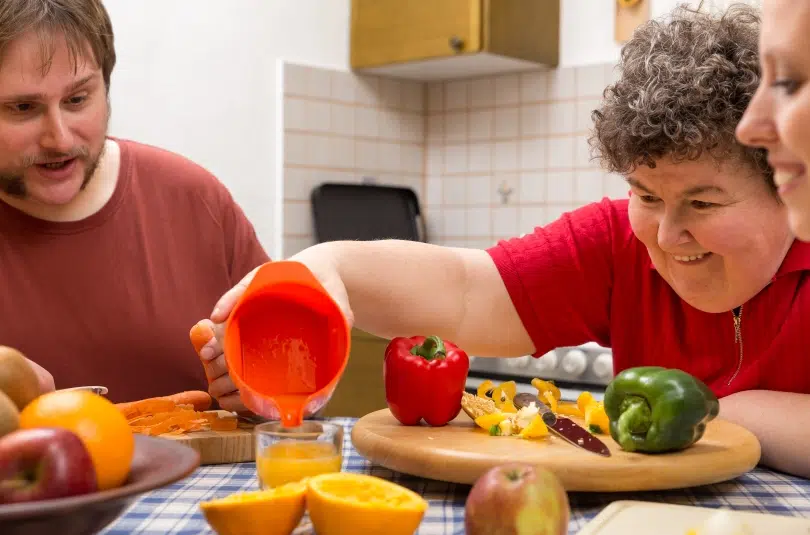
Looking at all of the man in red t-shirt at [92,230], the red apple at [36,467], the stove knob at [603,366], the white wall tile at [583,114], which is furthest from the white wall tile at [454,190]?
the red apple at [36,467]

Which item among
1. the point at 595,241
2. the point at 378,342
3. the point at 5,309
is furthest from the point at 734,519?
the point at 378,342

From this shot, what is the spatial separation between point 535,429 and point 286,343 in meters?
0.33

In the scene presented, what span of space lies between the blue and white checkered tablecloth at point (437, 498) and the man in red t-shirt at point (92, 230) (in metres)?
0.64

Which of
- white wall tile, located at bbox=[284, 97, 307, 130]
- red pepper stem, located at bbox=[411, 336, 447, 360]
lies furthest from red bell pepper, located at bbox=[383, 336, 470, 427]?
white wall tile, located at bbox=[284, 97, 307, 130]

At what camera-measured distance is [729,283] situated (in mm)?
1388

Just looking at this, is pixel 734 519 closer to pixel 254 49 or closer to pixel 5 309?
pixel 5 309

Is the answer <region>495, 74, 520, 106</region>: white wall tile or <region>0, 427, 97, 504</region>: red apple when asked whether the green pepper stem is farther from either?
<region>495, 74, 520, 106</region>: white wall tile

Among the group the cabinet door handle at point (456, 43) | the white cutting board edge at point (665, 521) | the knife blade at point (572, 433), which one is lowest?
the white cutting board edge at point (665, 521)

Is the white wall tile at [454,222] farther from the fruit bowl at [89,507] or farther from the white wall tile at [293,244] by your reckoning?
the fruit bowl at [89,507]

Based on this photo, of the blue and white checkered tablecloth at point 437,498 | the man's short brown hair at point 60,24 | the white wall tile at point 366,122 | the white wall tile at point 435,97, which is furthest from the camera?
the white wall tile at point 435,97

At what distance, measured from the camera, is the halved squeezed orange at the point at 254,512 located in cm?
86

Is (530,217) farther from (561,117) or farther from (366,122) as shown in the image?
(366,122)

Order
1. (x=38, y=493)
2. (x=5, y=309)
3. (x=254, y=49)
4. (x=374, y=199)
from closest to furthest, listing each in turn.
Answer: (x=38, y=493), (x=5, y=309), (x=254, y=49), (x=374, y=199)

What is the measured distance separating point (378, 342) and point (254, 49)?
117 centimetres
